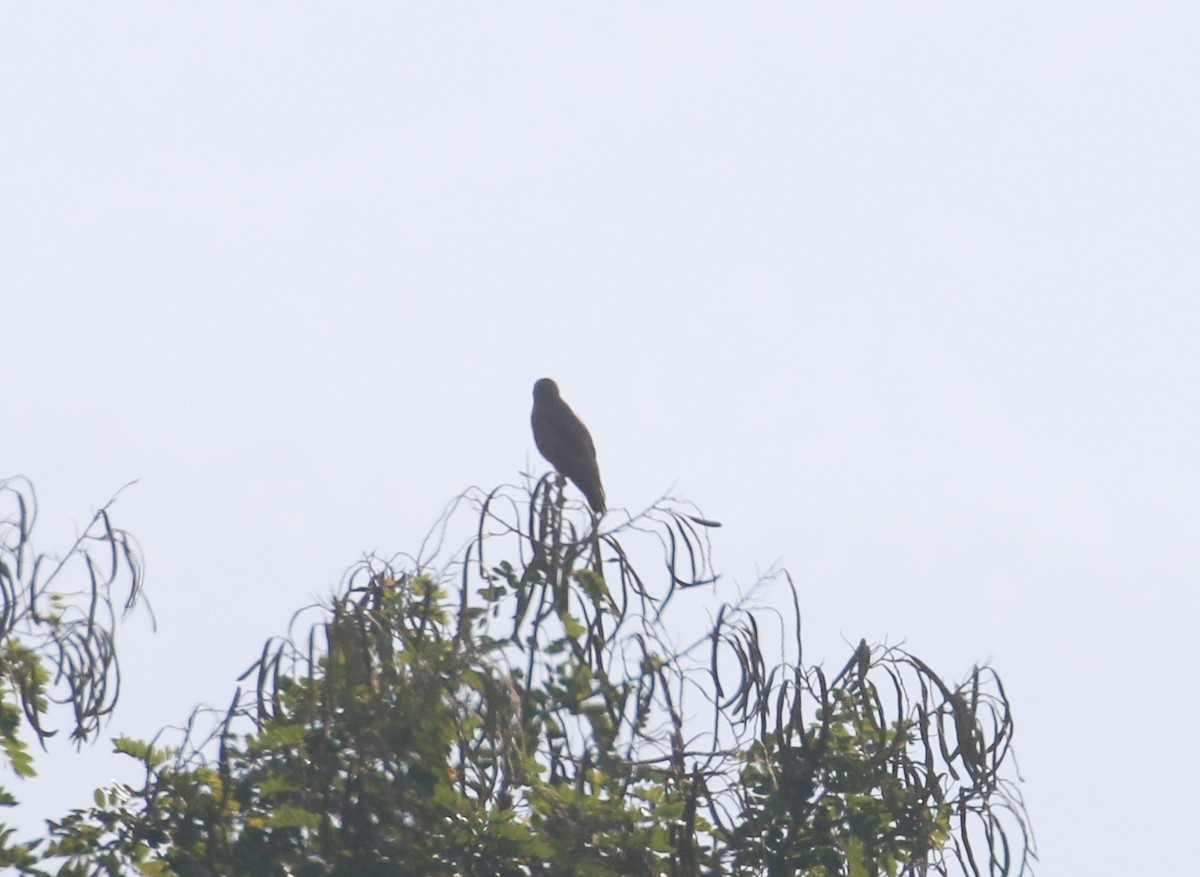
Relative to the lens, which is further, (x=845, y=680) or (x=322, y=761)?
(x=845, y=680)

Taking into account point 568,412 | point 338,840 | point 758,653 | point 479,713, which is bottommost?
point 338,840

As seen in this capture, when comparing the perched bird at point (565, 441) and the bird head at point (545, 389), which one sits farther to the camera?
the bird head at point (545, 389)

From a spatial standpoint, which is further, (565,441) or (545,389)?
(545,389)

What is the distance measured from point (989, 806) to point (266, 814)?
202cm

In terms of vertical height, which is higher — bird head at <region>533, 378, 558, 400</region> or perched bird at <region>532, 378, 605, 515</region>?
bird head at <region>533, 378, 558, 400</region>

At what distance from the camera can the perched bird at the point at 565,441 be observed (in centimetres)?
964

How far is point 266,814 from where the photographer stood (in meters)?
5.10

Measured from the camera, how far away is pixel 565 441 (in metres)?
9.87

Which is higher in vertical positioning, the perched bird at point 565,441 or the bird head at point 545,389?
the bird head at point 545,389

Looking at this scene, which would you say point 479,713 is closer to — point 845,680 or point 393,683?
point 393,683

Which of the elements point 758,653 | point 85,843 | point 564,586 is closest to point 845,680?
point 758,653

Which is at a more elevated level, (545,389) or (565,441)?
(545,389)

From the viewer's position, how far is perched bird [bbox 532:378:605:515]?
964cm

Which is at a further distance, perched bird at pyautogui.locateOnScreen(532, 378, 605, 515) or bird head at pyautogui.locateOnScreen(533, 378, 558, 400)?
bird head at pyautogui.locateOnScreen(533, 378, 558, 400)
